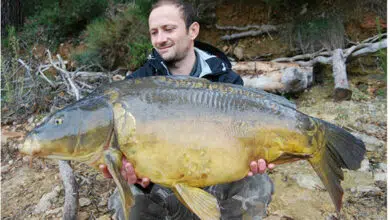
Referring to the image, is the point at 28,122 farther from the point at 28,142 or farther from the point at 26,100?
the point at 28,142

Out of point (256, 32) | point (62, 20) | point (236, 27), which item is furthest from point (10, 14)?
point (256, 32)

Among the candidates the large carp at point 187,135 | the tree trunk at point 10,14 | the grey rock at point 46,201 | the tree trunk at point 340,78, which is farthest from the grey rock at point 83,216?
the tree trunk at point 10,14

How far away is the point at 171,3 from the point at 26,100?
2925 millimetres

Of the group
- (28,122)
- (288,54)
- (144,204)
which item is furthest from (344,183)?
(28,122)

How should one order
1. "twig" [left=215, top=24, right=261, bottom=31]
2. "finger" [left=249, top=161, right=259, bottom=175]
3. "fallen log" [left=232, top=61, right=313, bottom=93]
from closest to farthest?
1. "finger" [left=249, top=161, right=259, bottom=175]
2. "fallen log" [left=232, top=61, right=313, bottom=93]
3. "twig" [left=215, top=24, right=261, bottom=31]

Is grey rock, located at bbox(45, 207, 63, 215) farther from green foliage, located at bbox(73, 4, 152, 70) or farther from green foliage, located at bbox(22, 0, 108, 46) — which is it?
green foliage, located at bbox(22, 0, 108, 46)

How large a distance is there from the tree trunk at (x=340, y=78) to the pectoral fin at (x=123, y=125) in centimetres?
350

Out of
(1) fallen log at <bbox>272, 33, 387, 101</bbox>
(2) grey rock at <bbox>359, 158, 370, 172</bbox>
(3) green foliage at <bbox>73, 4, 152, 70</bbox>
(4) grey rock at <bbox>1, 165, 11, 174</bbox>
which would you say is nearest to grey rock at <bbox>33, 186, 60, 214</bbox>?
(4) grey rock at <bbox>1, 165, 11, 174</bbox>

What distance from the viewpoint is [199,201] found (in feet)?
5.06

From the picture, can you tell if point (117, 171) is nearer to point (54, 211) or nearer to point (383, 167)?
point (54, 211)

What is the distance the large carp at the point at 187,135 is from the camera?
56.9 inches

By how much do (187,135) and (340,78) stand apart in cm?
344

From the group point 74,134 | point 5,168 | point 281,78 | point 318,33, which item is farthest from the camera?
point 318,33

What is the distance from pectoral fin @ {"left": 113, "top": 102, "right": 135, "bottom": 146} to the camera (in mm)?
1462
